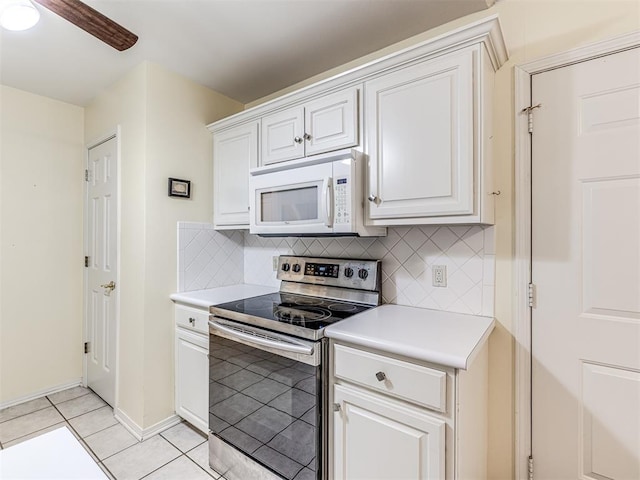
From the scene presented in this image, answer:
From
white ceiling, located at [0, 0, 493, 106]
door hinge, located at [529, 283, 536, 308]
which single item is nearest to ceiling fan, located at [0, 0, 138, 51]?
white ceiling, located at [0, 0, 493, 106]

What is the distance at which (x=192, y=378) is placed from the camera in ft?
6.78

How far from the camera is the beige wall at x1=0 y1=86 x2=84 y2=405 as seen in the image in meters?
2.42

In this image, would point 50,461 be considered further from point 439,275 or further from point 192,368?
point 439,275

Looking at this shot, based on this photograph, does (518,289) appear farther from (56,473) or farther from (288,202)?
(56,473)

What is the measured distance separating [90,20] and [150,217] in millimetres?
1111

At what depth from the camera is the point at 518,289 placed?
1492 millimetres

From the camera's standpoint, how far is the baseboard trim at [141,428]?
205cm

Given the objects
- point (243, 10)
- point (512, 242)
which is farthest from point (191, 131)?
point (512, 242)

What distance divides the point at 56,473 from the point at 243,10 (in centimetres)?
189

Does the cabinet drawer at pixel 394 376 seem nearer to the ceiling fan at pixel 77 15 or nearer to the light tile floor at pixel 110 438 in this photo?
the light tile floor at pixel 110 438

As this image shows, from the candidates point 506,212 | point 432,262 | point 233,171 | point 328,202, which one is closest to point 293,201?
point 328,202

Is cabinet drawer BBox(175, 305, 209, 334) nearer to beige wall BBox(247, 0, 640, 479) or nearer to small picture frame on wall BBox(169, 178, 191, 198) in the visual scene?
small picture frame on wall BBox(169, 178, 191, 198)

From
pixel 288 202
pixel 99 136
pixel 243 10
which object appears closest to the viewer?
pixel 243 10

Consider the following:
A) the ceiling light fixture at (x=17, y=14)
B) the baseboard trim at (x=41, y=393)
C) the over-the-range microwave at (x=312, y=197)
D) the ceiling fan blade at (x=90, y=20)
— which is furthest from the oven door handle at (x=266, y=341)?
the baseboard trim at (x=41, y=393)
